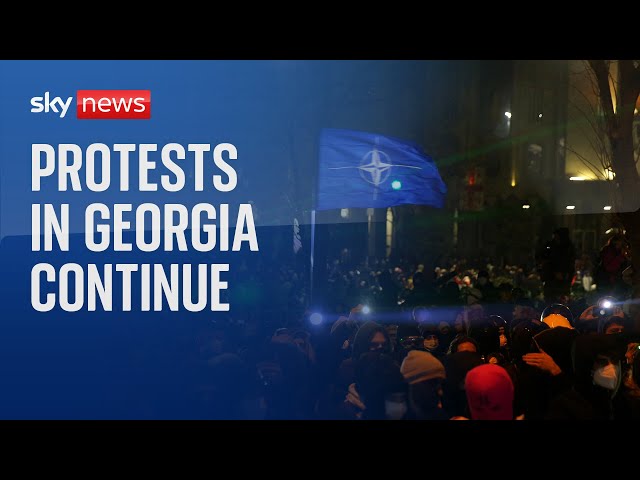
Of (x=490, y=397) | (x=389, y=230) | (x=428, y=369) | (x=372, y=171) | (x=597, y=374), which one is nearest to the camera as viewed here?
(x=490, y=397)

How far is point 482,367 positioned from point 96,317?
8.80 ft

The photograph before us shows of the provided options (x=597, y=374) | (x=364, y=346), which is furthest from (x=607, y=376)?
(x=364, y=346)

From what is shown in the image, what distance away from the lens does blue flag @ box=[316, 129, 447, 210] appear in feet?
26.7

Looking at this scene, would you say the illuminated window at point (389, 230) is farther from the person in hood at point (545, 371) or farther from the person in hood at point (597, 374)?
the person in hood at point (597, 374)

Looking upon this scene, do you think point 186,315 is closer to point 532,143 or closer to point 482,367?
point 482,367

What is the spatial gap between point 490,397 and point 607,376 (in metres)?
1.10

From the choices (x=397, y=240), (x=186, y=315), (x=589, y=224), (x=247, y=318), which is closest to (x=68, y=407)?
(x=247, y=318)

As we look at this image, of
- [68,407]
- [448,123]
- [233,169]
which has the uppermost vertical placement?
[448,123]

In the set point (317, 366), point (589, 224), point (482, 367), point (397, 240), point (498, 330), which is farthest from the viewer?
point (397, 240)

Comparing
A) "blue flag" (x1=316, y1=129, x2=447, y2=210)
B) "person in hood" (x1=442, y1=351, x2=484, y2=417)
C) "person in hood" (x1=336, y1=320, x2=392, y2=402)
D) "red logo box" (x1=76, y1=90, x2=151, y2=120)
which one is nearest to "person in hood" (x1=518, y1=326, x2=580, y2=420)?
"person in hood" (x1=442, y1=351, x2=484, y2=417)

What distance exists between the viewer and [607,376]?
5883mm

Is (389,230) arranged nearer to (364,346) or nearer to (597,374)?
(364,346)

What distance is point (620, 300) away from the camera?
11.7 meters

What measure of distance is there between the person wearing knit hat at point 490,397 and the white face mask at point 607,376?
2.70ft
